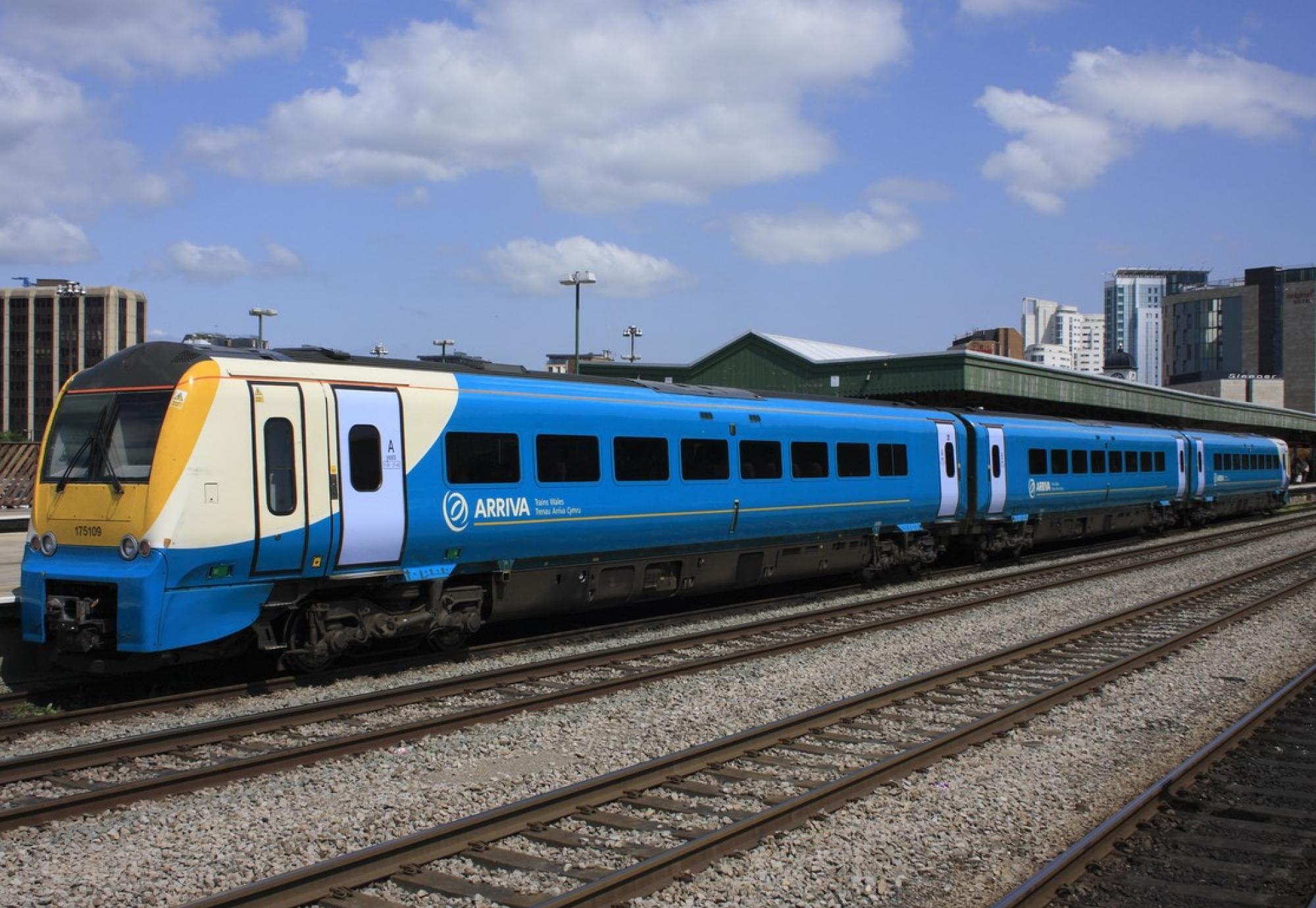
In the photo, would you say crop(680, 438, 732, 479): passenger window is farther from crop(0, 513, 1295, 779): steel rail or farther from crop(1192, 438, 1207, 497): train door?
crop(1192, 438, 1207, 497): train door

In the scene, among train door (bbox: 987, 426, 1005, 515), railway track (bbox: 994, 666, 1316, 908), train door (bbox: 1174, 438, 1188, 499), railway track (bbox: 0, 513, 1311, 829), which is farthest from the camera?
train door (bbox: 1174, 438, 1188, 499)

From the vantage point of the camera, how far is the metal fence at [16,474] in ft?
90.6

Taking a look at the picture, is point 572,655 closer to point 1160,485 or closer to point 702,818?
point 702,818

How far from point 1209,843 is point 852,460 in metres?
11.1

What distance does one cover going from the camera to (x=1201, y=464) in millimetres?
34469

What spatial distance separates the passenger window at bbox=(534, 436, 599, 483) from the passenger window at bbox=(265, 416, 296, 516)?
3.01 meters

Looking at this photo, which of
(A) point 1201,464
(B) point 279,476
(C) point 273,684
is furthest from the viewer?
(A) point 1201,464

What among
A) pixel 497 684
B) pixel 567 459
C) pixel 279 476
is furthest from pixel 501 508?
pixel 279 476

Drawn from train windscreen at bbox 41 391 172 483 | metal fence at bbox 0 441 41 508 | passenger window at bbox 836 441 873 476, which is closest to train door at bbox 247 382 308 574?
train windscreen at bbox 41 391 172 483

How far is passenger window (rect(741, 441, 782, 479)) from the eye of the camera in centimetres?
1557

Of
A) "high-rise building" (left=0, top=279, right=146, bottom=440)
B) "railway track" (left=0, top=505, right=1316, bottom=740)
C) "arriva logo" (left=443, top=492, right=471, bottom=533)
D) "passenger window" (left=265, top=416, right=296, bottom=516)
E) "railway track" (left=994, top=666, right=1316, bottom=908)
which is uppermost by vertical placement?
"high-rise building" (left=0, top=279, right=146, bottom=440)

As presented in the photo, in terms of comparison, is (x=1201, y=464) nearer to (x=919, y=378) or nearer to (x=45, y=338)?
(x=919, y=378)

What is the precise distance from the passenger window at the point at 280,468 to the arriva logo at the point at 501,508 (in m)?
2.14

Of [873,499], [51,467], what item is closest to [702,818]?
[51,467]
